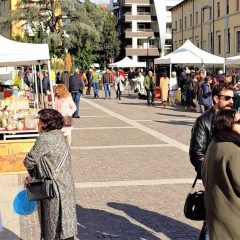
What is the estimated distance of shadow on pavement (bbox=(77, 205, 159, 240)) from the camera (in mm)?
6055

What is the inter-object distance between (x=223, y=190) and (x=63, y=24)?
52.4 metres

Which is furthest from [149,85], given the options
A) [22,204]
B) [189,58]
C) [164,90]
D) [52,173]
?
[52,173]

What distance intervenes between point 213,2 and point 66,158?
56.1 meters

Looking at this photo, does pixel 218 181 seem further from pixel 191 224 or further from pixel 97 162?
pixel 97 162

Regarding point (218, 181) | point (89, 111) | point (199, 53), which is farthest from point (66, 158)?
point (199, 53)

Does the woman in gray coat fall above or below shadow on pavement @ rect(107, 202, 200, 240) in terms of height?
above

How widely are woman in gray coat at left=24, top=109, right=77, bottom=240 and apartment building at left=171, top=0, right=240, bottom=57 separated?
4015 centimetres

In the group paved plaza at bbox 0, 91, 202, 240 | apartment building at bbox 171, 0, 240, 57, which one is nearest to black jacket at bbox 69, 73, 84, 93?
paved plaza at bbox 0, 91, 202, 240

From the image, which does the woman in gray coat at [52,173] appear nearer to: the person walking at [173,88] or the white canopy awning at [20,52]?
the white canopy awning at [20,52]

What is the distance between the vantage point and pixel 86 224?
6527 mm

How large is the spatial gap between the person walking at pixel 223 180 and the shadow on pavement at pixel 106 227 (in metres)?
2.50

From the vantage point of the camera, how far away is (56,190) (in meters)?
4.82

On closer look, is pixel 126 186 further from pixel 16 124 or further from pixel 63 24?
pixel 63 24

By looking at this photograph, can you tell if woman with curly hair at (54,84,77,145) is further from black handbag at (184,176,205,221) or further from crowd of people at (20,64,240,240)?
black handbag at (184,176,205,221)
